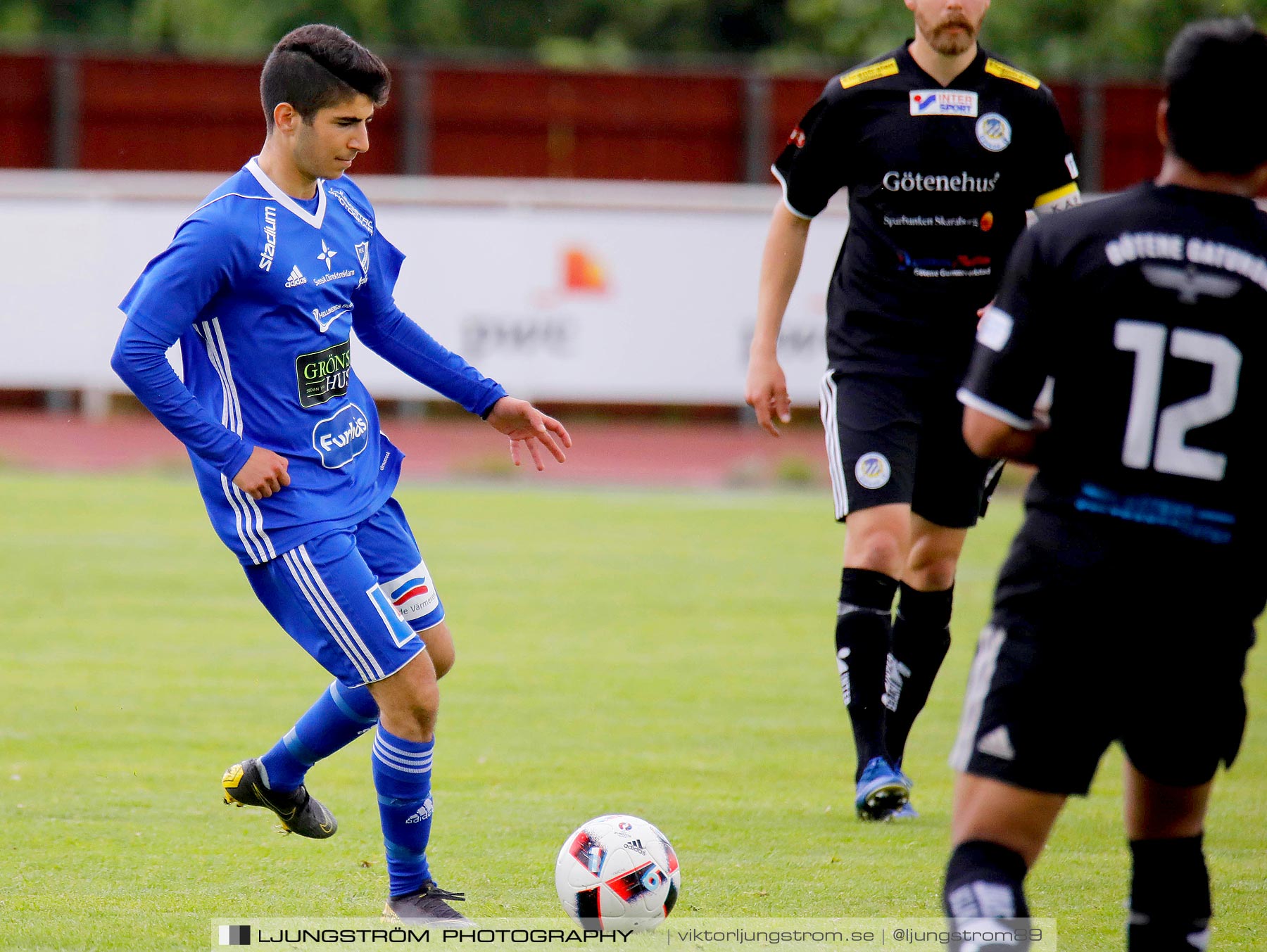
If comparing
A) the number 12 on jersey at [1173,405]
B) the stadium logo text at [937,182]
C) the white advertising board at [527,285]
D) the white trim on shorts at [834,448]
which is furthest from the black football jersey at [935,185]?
the white advertising board at [527,285]

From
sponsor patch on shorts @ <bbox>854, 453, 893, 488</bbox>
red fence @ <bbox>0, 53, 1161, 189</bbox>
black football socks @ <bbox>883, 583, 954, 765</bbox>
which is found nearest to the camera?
sponsor patch on shorts @ <bbox>854, 453, 893, 488</bbox>

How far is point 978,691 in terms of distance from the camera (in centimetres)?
292

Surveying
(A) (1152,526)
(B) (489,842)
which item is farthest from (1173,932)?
(B) (489,842)

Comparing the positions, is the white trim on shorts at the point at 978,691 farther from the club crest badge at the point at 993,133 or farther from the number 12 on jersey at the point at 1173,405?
the club crest badge at the point at 993,133

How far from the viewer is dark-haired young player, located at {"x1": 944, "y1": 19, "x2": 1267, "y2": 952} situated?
2.78 m

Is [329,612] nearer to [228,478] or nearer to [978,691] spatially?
[228,478]

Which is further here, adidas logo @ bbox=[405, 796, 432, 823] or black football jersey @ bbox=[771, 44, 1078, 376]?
black football jersey @ bbox=[771, 44, 1078, 376]

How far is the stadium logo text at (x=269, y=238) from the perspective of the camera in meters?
4.02

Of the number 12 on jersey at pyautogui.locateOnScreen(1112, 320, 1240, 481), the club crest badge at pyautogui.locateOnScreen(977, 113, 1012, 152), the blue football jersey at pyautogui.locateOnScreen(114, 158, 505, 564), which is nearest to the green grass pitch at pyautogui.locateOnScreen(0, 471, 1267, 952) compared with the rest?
the number 12 on jersey at pyautogui.locateOnScreen(1112, 320, 1240, 481)

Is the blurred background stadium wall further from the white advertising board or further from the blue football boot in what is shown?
the blue football boot

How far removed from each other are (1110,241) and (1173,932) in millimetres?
1236

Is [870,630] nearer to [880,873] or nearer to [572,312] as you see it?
[880,873]

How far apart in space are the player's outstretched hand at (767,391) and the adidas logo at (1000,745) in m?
2.33

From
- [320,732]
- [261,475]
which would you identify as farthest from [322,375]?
[320,732]
